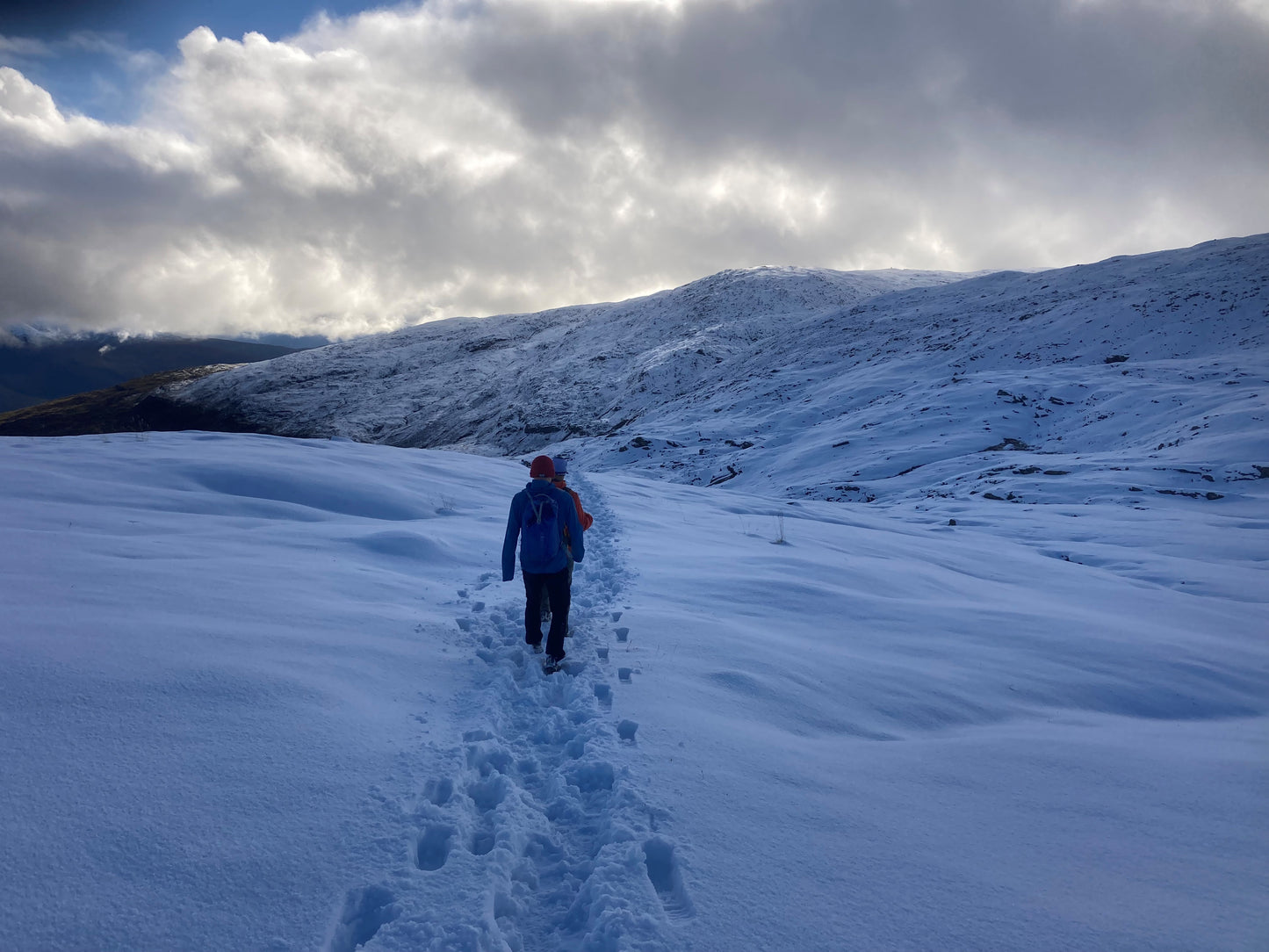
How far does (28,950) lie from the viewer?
1.95 meters

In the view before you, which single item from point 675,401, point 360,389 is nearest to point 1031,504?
point 675,401

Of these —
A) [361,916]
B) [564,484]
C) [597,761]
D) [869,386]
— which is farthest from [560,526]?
[869,386]

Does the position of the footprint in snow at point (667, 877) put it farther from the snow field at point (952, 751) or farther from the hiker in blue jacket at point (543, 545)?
the hiker in blue jacket at point (543, 545)

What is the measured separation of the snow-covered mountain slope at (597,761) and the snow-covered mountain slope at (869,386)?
518 inches

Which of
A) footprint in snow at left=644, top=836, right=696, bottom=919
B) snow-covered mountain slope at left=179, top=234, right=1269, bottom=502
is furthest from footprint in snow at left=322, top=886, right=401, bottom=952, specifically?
snow-covered mountain slope at left=179, top=234, right=1269, bottom=502

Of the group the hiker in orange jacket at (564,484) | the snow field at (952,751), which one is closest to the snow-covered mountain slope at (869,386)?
the snow field at (952,751)

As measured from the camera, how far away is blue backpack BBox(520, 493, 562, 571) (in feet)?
17.2

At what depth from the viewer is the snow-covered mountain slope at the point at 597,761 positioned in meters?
2.39

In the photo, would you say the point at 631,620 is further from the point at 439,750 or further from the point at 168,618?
the point at 168,618

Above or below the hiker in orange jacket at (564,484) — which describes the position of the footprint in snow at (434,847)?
below

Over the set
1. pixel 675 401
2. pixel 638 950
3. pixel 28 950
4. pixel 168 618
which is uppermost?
pixel 675 401

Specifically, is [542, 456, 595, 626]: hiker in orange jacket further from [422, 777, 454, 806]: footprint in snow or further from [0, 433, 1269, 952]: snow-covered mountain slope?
[422, 777, 454, 806]: footprint in snow

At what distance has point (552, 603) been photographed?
520 cm

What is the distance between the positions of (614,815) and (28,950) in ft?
6.96
